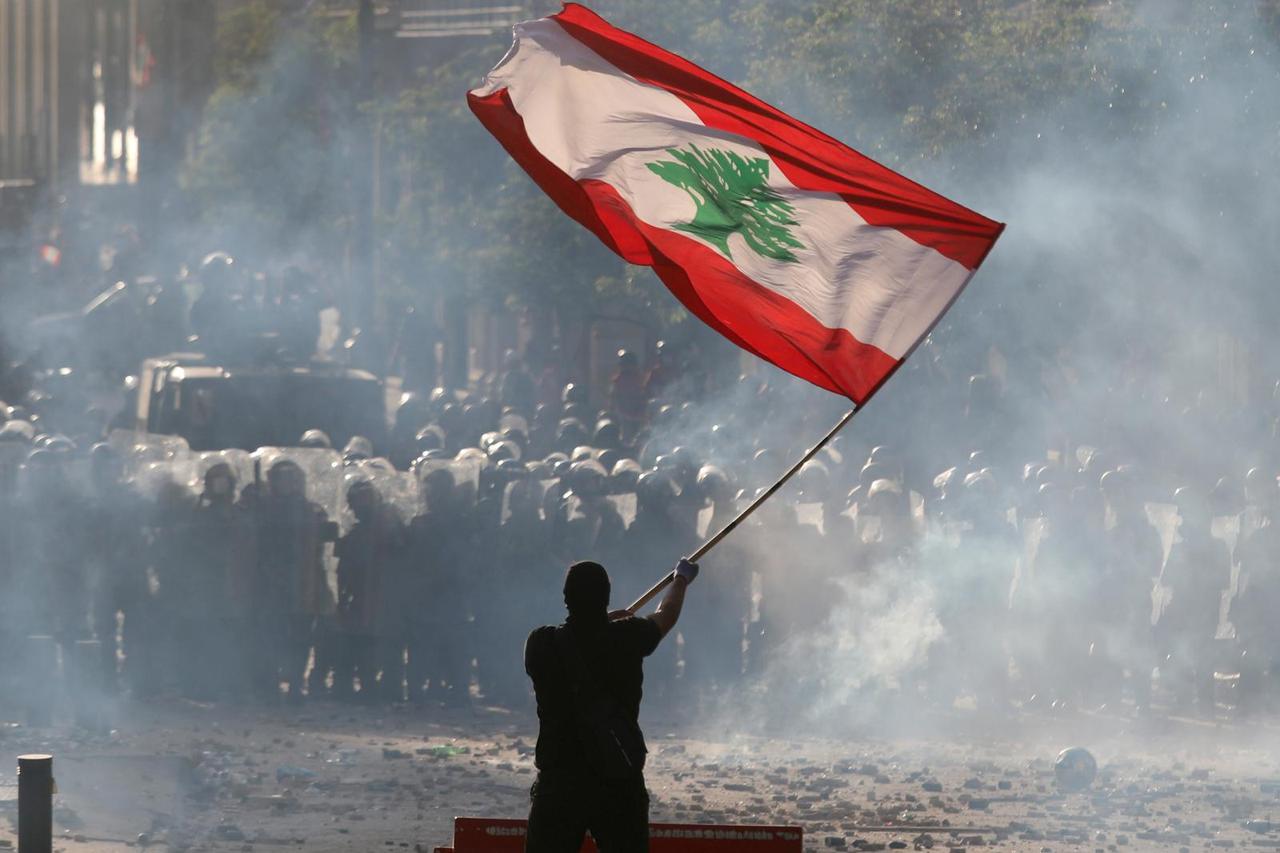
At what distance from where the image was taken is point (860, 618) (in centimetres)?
1239

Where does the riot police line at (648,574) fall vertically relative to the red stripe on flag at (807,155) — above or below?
below

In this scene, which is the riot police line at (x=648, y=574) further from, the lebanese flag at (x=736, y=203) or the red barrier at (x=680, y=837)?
the red barrier at (x=680, y=837)

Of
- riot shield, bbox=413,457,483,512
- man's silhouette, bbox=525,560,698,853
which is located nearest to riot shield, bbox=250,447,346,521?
riot shield, bbox=413,457,483,512

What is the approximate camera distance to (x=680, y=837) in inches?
234

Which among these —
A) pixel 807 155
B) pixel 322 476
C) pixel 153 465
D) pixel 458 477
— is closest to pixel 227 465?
pixel 153 465

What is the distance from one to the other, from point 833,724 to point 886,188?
597 centimetres

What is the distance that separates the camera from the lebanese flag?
6480mm

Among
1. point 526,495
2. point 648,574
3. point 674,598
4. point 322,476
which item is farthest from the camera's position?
point 322,476

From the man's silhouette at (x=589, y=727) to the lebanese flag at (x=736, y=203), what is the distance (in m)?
1.06

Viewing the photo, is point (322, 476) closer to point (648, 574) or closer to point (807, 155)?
point (648, 574)

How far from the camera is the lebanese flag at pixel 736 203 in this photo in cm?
648

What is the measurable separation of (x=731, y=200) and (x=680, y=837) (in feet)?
6.02

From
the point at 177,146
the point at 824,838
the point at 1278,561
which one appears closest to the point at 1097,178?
the point at 1278,561

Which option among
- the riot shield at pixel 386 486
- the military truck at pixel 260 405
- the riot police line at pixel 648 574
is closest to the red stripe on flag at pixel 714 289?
the riot police line at pixel 648 574
